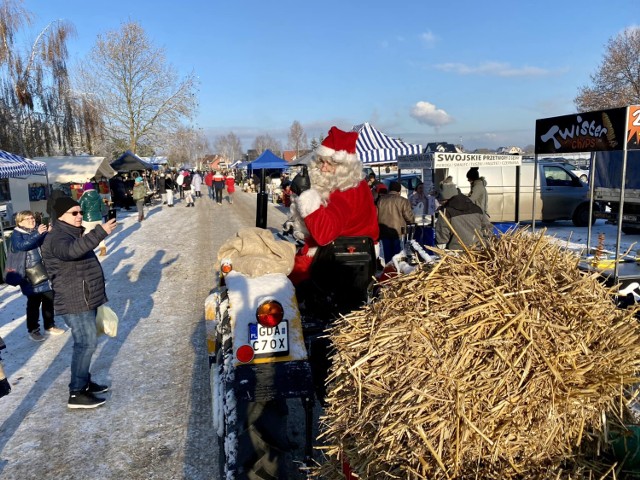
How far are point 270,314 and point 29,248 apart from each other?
475 centimetres

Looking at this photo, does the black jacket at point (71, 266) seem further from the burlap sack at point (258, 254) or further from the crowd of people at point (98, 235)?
the burlap sack at point (258, 254)

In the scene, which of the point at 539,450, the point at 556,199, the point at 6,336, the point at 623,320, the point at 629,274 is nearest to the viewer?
the point at 539,450

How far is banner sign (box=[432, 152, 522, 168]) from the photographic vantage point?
11.0 m

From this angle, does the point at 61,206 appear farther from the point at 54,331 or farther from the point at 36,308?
the point at 54,331

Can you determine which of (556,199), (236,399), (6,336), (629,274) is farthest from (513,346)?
(556,199)

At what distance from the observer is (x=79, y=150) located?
33031 millimetres

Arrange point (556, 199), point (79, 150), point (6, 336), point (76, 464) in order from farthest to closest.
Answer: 1. point (79, 150)
2. point (556, 199)
3. point (6, 336)
4. point (76, 464)

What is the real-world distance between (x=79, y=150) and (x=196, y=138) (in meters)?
12.1

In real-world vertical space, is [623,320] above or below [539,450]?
above

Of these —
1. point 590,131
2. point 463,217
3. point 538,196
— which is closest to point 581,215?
point 538,196

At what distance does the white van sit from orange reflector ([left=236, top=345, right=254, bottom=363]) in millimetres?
12942

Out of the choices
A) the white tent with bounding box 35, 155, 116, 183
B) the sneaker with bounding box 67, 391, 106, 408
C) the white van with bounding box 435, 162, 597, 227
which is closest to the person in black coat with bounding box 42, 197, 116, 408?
the sneaker with bounding box 67, 391, 106, 408

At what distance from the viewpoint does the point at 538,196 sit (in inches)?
586

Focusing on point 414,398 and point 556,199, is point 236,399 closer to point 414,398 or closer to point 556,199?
point 414,398
